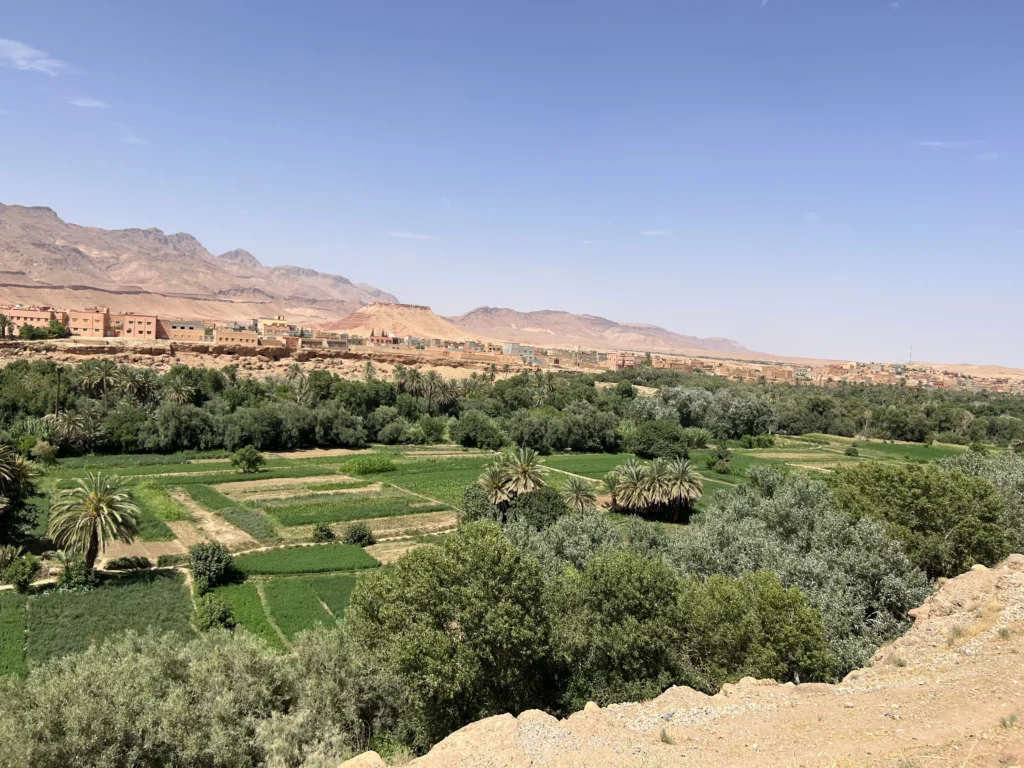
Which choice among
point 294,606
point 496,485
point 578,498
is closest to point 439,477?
point 496,485

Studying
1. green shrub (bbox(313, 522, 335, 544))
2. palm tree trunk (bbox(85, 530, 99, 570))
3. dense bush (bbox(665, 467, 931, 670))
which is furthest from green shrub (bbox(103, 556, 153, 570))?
dense bush (bbox(665, 467, 931, 670))

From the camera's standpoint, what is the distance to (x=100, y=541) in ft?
84.4

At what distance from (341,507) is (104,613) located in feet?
55.5

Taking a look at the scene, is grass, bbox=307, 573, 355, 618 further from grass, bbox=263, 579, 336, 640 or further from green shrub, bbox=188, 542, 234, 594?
green shrub, bbox=188, 542, 234, 594

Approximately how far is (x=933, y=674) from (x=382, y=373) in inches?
3340

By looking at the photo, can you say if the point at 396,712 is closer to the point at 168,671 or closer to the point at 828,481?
the point at 168,671

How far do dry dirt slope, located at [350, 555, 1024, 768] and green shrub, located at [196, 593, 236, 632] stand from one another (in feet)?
46.2

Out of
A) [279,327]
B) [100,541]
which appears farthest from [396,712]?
[279,327]

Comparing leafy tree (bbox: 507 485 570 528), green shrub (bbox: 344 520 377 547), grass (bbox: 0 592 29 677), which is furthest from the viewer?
green shrub (bbox: 344 520 377 547)

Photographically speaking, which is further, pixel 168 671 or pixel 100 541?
pixel 100 541

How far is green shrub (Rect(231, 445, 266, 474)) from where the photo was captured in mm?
46688

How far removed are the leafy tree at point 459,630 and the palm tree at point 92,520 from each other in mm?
16089

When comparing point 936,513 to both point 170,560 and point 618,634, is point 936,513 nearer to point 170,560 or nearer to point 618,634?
point 618,634

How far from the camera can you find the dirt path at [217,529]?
102 ft
